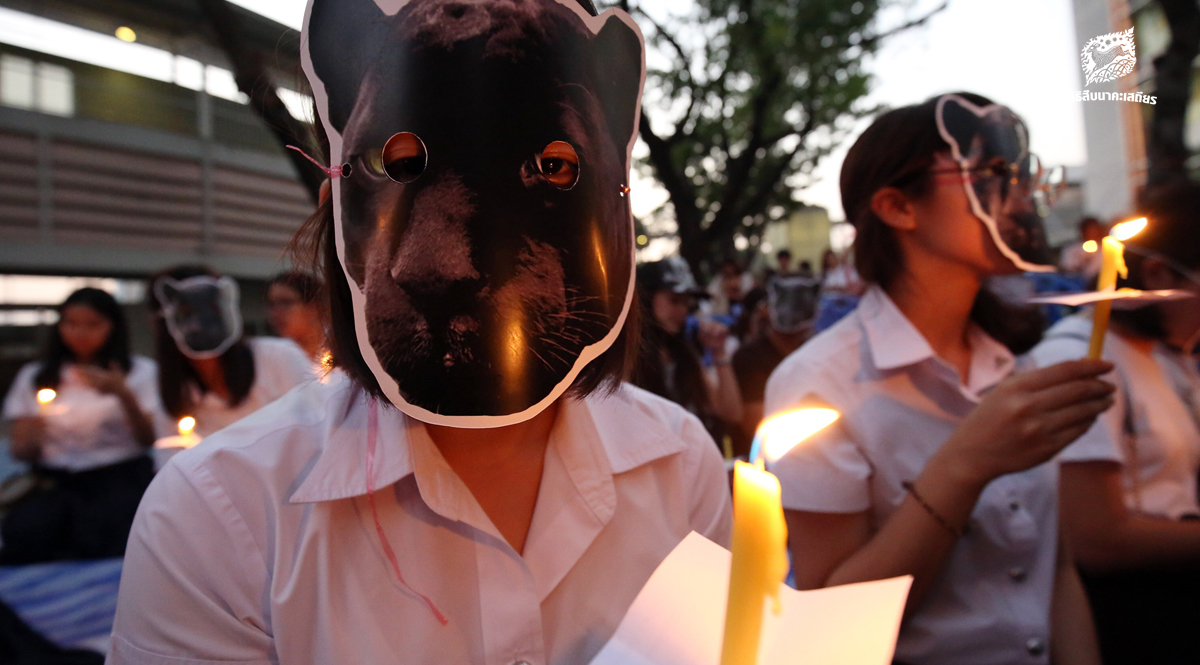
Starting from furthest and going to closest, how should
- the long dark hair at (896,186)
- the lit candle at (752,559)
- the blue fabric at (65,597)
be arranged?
the blue fabric at (65,597) < the long dark hair at (896,186) < the lit candle at (752,559)

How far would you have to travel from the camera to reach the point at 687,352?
3.41m

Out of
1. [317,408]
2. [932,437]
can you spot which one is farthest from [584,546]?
[932,437]

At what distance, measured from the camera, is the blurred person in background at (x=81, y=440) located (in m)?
3.60

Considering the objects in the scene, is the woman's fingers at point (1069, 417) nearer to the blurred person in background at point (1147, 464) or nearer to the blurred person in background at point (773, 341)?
the blurred person in background at point (1147, 464)

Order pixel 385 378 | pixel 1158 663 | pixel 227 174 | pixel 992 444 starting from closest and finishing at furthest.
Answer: pixel 385 378 → pixel 992 444 → pixel 1158 663 → pixel 227 174

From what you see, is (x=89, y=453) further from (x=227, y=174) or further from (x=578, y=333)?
(x=227, y=174)

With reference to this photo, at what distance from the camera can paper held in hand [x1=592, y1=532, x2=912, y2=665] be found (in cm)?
54

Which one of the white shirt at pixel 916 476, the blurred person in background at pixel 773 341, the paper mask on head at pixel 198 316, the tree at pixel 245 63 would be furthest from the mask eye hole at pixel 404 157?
the paper mask on head at pixel 198 316

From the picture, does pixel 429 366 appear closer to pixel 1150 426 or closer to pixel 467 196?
pixel 467 196

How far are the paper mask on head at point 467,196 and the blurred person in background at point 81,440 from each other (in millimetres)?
3362

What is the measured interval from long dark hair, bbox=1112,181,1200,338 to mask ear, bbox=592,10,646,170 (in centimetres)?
157

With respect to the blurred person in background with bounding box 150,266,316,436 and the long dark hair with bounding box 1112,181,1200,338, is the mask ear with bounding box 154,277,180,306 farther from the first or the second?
the long dark hair with bounding box 1112,181,1200,338

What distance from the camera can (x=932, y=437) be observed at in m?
1.63

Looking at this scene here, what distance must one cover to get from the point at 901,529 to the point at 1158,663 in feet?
3.29
